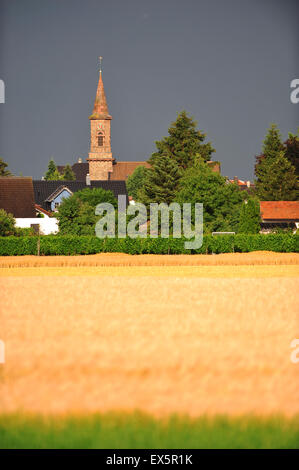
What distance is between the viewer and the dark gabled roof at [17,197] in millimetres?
70125

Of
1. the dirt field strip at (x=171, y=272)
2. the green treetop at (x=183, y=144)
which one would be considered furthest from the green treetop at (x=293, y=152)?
the dirt field strip at (x=171, y=272)

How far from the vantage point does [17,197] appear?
71250 mm

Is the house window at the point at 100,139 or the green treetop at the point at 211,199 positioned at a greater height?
the house window at the point at 100,139

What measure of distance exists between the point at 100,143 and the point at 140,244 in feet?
240

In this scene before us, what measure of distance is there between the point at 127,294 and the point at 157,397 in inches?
601

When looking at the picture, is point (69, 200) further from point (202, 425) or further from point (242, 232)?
point (202, 425)

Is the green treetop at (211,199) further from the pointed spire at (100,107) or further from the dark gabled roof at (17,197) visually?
the pointed spire at (100,107)

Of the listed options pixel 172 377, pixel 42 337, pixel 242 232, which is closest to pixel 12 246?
pixel 242 232

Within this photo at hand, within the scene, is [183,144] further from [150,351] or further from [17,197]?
[150,351]

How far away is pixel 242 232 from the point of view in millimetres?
56969

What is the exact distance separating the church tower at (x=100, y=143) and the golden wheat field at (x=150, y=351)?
95530 millimetres

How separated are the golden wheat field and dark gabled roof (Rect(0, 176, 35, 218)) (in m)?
45.4

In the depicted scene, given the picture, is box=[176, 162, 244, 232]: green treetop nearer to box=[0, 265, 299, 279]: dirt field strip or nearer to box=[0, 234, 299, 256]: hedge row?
box=[0, 234, 299, 256]: hedge row
